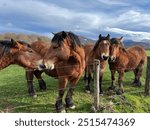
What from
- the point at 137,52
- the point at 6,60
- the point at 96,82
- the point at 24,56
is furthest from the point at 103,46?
the point at 6,60

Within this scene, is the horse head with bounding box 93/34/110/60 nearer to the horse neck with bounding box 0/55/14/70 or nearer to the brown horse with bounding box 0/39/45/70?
the brown horse with bounding box 0/39/45/70

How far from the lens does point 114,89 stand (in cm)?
1177

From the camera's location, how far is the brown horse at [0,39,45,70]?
776 centimetres

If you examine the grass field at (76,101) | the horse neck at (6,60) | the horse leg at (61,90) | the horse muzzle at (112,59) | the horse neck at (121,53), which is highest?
the horse neck at (6,60)

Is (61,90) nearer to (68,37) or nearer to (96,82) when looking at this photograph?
(96,82)

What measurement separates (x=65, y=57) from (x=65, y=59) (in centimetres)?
8

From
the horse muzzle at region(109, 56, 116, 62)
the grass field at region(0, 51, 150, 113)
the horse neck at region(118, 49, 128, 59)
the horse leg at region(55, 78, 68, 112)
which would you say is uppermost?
the horse neck at region(118, 49, 128, 59)

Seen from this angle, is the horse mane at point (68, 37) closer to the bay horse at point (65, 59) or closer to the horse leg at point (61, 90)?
the bay horse at point (65, 59)

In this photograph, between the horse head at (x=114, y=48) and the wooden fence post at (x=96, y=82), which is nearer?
the wooden fence post at (x=96, y=82)

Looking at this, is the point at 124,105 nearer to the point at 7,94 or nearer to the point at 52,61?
the point at 52,61

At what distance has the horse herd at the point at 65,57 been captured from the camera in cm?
789

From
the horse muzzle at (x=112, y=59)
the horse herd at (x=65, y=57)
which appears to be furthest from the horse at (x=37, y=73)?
the horse muzzle at (x=112, y=59)

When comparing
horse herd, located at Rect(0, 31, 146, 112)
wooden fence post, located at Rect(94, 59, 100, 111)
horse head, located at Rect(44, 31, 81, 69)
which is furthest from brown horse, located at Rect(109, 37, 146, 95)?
horse head, located at Rect(44, 31, 81, 69)

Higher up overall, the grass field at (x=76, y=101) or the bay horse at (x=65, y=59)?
the bay horse at (x=65, y=59)
